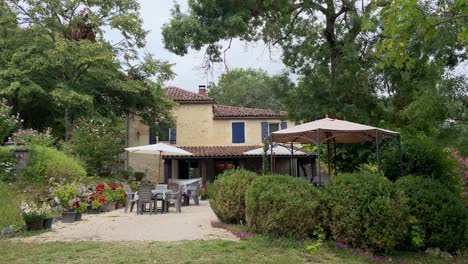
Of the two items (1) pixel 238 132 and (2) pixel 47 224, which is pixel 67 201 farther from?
(1) pixel 238 132

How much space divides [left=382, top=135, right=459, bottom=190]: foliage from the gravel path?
4727 millimetres

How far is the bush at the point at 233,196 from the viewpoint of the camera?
886 cm

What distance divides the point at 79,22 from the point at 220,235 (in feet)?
59.2

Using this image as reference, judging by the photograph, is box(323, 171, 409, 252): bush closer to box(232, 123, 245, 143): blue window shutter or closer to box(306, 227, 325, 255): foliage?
box(306, 227, 325, 255): foliage

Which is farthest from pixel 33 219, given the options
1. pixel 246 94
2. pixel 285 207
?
pixel 246 94

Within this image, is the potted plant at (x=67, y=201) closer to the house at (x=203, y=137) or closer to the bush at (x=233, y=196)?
the bush at (x=233, y=196)

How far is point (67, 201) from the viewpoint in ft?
33.2

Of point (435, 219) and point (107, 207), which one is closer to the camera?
point (435, 219)

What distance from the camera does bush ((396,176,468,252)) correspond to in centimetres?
669

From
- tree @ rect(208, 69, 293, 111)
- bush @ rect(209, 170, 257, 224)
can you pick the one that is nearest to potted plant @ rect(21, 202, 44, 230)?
bush @ rect(209, 170, 257, 224)

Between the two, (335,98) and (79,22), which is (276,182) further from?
(79,22)

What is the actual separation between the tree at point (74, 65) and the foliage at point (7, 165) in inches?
260

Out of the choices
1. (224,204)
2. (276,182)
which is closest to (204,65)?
(224,204)

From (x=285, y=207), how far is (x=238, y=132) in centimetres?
1889
